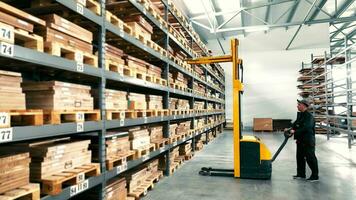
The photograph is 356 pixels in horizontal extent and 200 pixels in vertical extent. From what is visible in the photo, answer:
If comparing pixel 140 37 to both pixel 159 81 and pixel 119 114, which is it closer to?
pixel 159 81

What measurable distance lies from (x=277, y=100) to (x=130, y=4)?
635 inches

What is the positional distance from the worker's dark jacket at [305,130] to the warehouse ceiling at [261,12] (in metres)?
7.58

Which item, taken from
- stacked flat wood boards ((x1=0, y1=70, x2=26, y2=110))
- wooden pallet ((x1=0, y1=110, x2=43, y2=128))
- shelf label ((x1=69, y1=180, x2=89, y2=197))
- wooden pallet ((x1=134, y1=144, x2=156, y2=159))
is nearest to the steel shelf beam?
stacked flat wood boards ((x1=0, y1=70, x2=26, y2=110))

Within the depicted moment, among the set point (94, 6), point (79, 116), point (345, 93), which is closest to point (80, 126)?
point (79, 116)

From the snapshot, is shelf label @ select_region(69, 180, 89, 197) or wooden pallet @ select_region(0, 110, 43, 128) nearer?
wooden pallet @ select_region(0, 110, 43, 128)

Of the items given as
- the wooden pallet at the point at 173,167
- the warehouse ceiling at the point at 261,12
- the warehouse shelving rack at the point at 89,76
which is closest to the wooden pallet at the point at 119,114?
the warehouse shelving rack at the point at 89,76

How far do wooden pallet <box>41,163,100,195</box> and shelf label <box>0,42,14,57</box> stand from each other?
1293mm

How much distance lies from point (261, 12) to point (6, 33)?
15.4 meters

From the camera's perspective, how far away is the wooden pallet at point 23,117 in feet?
7.22

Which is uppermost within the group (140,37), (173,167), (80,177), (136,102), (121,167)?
(140,37)

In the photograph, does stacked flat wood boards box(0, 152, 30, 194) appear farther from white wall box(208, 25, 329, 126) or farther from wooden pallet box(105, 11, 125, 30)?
white wall box(208, 25, 329, 126)

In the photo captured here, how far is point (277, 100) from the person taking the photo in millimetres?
18766

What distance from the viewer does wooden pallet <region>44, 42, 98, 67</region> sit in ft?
9.17

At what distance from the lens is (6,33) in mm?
2240
